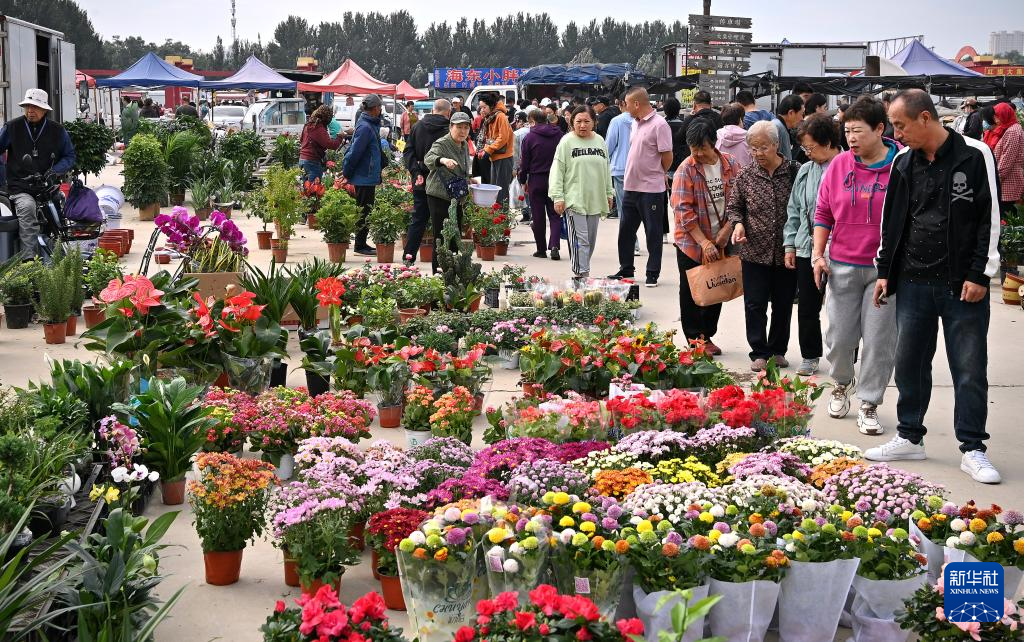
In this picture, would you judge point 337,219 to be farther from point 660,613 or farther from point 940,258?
point 660,613

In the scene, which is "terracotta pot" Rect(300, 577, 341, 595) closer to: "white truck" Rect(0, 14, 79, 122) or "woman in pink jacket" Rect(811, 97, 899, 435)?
"woman in pink jacket" Rect(811, 97, 899, 435)

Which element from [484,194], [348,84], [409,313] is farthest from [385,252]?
[348,84]

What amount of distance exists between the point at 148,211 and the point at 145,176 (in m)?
0.63

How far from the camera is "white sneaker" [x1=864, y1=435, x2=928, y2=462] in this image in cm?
611

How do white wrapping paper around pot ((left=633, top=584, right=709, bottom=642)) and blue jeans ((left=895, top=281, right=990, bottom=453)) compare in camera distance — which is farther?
blue jeans ((left=895, top=281, right=990, bottom=453))

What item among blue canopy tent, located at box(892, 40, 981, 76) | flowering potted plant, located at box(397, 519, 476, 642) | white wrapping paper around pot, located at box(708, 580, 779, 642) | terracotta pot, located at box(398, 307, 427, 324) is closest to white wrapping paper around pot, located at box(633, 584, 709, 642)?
white wrapping paper around pot, located at box(708, 580, 779, 642)

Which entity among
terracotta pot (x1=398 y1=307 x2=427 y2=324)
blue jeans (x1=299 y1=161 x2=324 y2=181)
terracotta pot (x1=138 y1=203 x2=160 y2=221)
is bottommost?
terracotta pot (x1=398 y1=307 x2=427 y2=324)

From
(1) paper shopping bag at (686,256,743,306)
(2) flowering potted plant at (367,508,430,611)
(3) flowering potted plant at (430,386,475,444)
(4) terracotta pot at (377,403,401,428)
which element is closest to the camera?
(2) flowering potted plant at (367,508,430,611)

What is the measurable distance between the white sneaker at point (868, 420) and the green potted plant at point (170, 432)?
3.73 meters

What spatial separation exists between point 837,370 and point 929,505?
101 inches

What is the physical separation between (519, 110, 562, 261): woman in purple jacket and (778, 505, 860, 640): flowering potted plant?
9.66 metres

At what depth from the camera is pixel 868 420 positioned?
22.0 feet

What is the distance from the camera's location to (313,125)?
53.3ft

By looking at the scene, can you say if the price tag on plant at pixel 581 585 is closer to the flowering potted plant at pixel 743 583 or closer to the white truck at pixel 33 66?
the flowering potted plant at pixel 743 583
